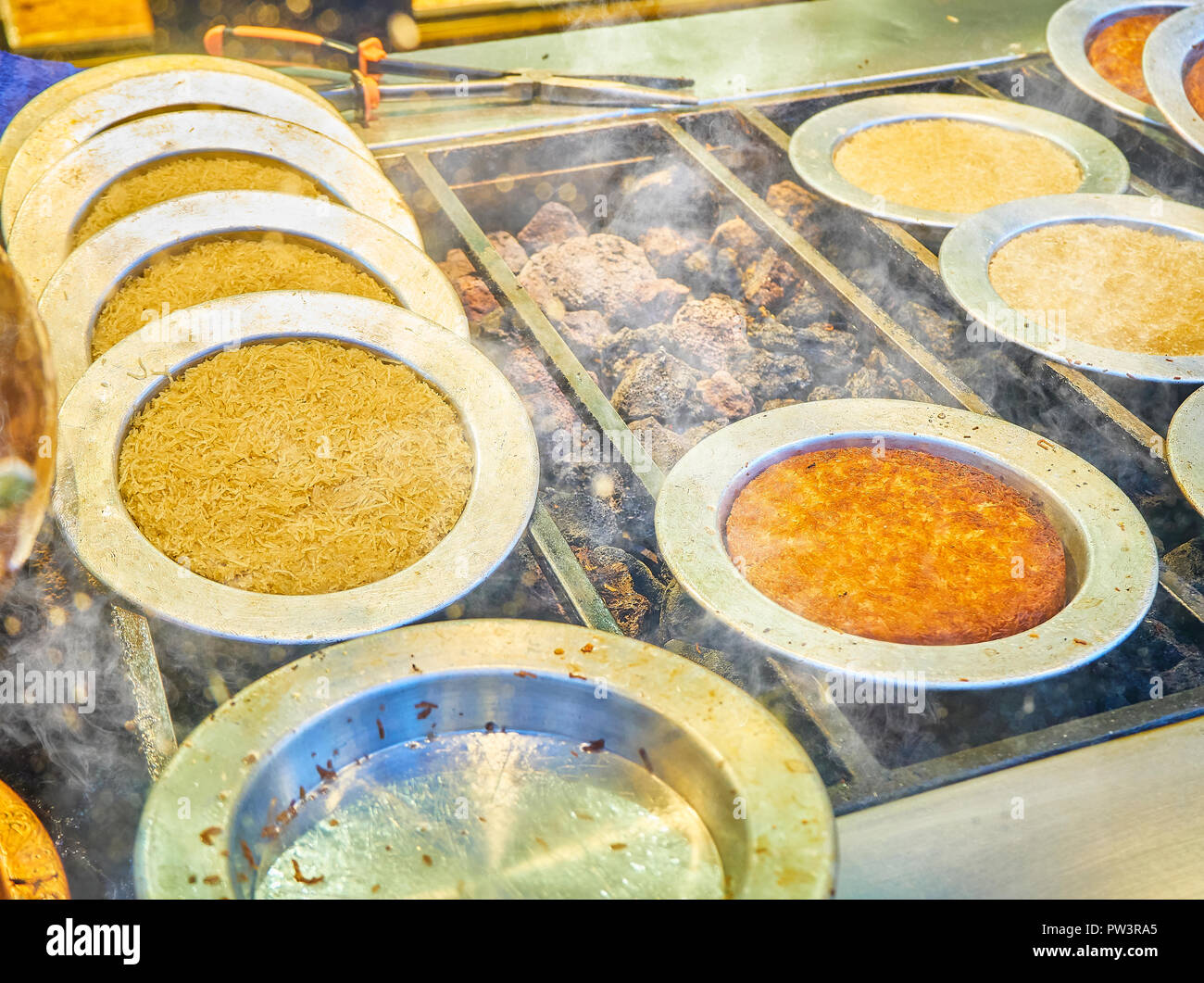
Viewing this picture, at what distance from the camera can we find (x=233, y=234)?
98.7 inches

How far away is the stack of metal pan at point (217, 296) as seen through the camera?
1.76 metres

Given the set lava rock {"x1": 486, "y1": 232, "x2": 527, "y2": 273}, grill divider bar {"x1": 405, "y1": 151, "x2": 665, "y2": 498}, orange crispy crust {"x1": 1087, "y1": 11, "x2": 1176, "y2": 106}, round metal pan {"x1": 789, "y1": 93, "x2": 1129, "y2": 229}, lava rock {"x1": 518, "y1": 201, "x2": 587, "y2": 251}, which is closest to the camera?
grill divider bar {"x1": 405, "y1": 151, "x2": 665, "y2": 498}

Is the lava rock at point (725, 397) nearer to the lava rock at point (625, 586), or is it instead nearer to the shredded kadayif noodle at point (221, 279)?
the lava rock at point (625, 586)

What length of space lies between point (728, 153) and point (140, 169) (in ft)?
7.40

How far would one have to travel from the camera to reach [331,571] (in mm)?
1873

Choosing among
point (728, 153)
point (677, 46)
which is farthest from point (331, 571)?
point (677, 46)

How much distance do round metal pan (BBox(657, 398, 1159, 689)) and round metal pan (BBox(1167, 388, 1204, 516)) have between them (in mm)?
131

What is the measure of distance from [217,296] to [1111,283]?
103 inches

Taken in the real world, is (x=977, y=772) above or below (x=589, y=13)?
below

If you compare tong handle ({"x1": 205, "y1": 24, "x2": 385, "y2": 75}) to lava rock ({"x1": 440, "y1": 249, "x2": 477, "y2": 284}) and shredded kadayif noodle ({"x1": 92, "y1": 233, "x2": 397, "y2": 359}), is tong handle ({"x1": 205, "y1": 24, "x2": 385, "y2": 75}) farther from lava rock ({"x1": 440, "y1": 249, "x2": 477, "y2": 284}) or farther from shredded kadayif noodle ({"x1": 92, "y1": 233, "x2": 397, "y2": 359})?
shredded kadayif noodle ({"x1": 92, "y1": 233, "x2": 397, "y2": 359})

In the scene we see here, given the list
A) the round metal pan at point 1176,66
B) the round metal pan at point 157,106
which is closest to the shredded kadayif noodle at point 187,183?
the round metal pan at point 157,106

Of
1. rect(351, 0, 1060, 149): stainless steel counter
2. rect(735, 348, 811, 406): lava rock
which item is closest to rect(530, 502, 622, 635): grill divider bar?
rect(735, 348, 811, 406): lava rock

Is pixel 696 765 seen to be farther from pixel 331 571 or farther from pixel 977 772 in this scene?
pixel 331 571

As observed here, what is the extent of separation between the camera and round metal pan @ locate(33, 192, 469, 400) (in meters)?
2.24
